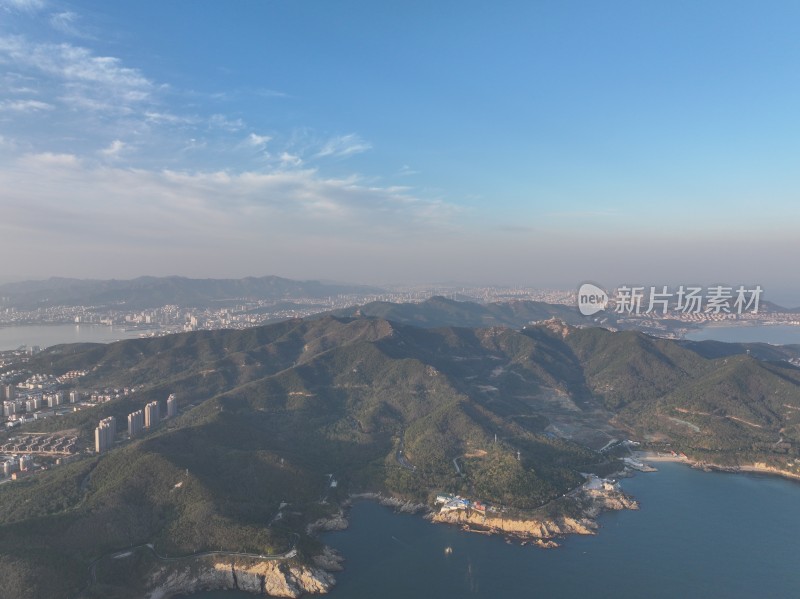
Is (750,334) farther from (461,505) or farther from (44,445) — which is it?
(44,445)

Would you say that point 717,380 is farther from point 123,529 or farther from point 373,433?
point 123,529

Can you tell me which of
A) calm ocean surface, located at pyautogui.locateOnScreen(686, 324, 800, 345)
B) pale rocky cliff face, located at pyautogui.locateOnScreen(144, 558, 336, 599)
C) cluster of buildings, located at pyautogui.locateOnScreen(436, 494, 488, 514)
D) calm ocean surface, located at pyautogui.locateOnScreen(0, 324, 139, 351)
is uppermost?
calm ocean surface, located at pyautogui.locateOnScreen(686, 324, 800, 345)

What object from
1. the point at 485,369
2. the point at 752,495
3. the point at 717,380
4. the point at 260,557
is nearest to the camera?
the point at 260,557

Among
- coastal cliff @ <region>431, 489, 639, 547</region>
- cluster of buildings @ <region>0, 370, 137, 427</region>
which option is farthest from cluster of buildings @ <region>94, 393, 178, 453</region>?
coastal cliff @ <region>431, 489, 639, 547</region>

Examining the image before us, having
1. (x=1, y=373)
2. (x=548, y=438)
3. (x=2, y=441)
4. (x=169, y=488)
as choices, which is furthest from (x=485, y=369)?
(x=1, y=373)

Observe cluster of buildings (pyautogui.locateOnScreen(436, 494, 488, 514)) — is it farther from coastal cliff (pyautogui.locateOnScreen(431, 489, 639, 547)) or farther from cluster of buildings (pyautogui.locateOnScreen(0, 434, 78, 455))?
cluster of buildings (pyautogui.locateOnScreen(0, 434, 78, 455))
